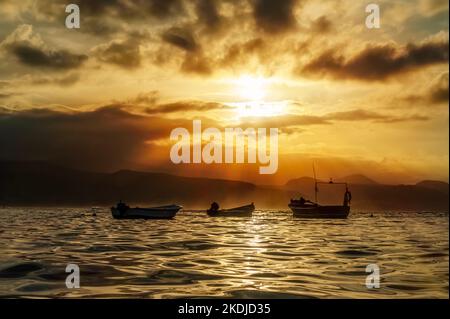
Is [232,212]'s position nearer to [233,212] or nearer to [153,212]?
[233,212]

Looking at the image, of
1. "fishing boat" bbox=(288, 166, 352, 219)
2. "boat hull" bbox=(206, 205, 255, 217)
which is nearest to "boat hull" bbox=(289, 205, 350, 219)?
"fishing boat" bbox=(288, 166, 352, 219)

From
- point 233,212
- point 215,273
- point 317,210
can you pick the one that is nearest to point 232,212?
point 233,212

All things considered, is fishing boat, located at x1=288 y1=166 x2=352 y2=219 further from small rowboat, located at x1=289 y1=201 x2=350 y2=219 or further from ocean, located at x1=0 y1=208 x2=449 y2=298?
ocean, located at x1=0 y1=208 x2=449 y2=298

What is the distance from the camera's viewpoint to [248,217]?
126 m

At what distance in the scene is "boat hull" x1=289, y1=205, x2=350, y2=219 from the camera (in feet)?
413

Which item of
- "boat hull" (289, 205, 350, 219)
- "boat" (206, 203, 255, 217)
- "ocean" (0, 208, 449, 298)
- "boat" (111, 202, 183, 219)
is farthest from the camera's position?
"boat hull" (289, 205, 350, 219)

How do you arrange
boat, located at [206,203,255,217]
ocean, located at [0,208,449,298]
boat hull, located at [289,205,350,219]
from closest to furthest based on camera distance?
ocean, located at [0,208,449,298] → boat, located at [206,203,255,217] → boat hull, located at [289,205,350,219]

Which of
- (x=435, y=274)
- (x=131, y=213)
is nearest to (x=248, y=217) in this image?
(x=131, y=213)

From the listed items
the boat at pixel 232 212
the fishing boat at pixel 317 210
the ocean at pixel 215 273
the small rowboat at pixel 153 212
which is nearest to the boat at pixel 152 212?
the small rowboat at pixel 153 212

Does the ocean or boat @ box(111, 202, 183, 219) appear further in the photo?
boat @ box(111, 202, 183, 219)

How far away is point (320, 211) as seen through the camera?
126062 millimetres

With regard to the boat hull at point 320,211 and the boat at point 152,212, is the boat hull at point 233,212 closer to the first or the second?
the boat hull at point 320,211
